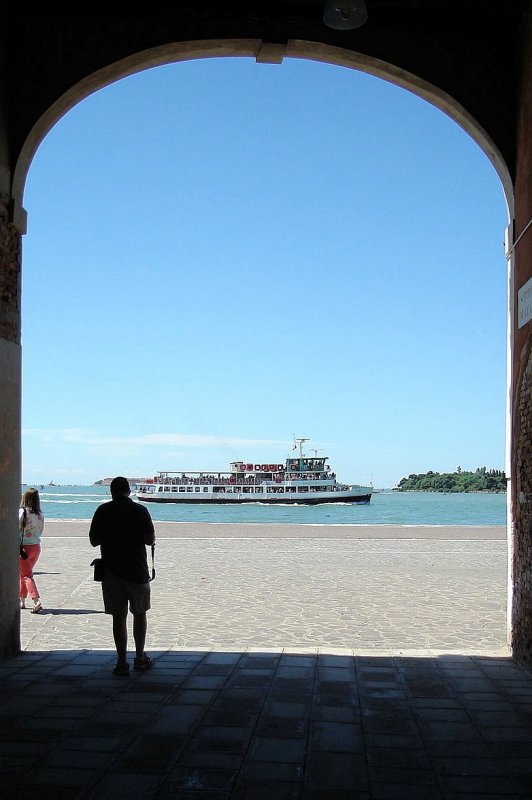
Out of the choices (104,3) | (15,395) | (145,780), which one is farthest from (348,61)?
(145,780)

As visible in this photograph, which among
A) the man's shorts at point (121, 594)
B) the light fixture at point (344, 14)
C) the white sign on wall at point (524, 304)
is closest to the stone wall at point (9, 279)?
the man's shorts at point (121, 594)

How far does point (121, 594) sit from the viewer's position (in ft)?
20.4

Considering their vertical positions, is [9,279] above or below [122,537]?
above

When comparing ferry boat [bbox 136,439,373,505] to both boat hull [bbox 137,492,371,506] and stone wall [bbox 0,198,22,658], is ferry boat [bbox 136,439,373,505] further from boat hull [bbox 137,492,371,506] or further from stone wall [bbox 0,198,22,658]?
stone wall [bbox 0,198,22,658]

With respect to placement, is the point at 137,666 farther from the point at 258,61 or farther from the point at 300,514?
the point at 300,514

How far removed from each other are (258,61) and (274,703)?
17.4 feet

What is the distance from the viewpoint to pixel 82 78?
22.5ft

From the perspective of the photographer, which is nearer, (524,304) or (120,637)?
(120,637)

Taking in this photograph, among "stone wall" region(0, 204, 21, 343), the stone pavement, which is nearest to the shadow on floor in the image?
the stone pavement

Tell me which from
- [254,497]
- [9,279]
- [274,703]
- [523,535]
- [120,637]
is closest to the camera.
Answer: [274,703]

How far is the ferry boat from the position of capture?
78188 millimetres

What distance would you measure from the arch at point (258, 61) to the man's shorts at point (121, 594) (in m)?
3.08

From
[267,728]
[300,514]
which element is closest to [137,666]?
[267,728]

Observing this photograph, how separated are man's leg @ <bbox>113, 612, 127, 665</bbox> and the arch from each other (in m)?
3.35
